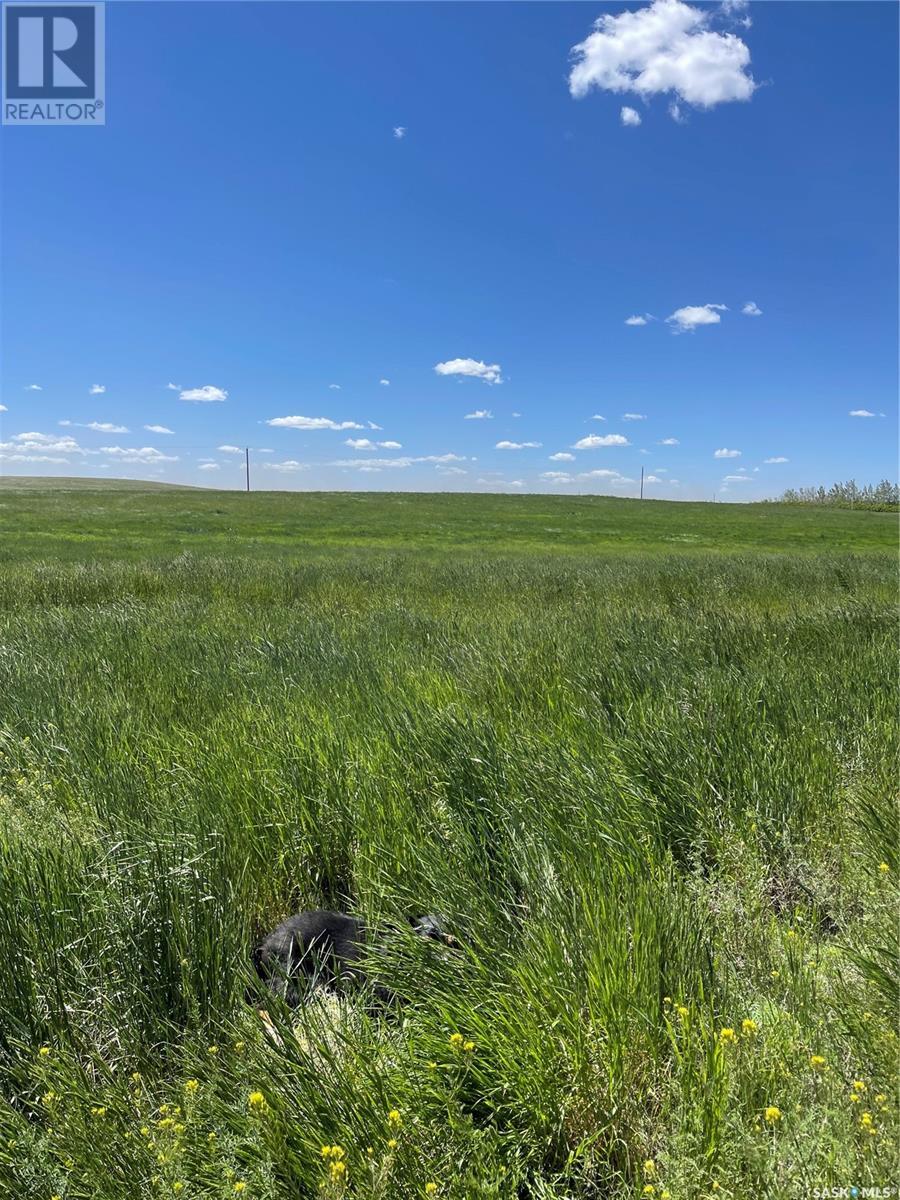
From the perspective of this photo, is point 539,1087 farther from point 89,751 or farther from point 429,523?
point 429,523

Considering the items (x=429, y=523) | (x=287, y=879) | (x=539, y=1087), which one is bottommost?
(x=287, y=879)

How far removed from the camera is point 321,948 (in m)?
2.26

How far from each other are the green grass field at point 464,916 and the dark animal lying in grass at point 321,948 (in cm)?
12

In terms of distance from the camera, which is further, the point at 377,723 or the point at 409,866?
the point at 377,723

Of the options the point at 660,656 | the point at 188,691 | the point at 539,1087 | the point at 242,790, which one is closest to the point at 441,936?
the point at 539,1087

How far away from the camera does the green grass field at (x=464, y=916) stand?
141cm

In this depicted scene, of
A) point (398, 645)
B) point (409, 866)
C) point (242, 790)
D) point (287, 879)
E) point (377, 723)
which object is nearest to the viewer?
point (409, 866)

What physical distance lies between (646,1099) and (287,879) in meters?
1.75

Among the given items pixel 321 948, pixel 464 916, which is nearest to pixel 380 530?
pixel 321 948

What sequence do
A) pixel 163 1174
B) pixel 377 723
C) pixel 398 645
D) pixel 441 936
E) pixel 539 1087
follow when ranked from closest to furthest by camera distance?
1. pixel 163 1174
2. pixel 539 1087
3. pixel 441 936
4. pixel 377 723
5. pixel 398 645

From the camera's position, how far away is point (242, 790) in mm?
3008

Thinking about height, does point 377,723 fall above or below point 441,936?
above

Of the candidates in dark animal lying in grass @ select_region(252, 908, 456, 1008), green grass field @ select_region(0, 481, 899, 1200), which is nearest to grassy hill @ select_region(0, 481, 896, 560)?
green grass field @ select_region(0, 481, 899, 1200)

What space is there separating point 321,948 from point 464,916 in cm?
59
